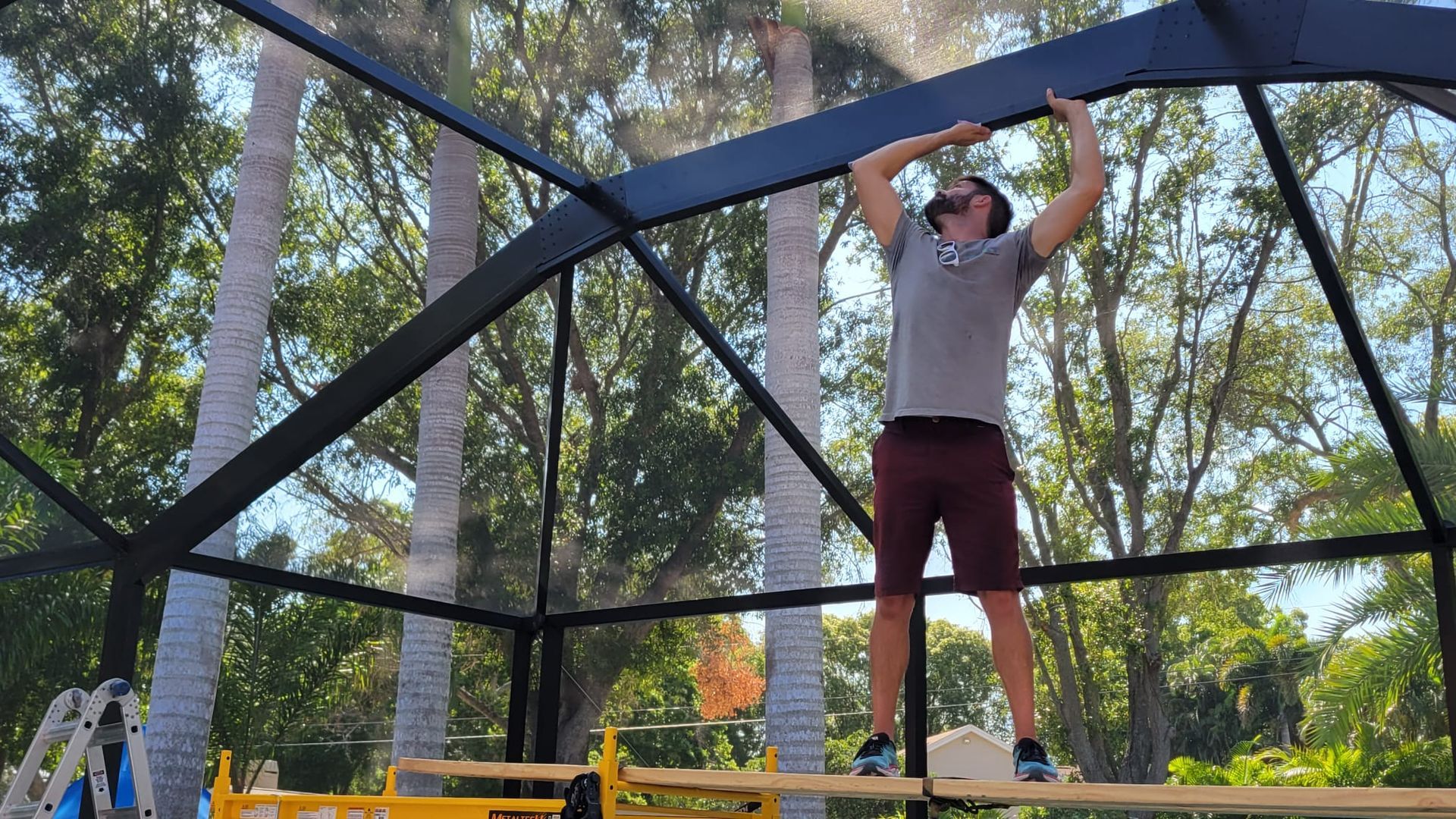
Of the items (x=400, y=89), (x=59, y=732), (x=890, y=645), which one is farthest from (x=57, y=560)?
(x=890, y=645)

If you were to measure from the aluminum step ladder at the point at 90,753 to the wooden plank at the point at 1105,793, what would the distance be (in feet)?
4.24

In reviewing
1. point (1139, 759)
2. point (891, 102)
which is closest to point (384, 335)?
point (891, 102)

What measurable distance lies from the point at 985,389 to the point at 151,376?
6.37m

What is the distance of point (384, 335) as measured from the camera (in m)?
7.24

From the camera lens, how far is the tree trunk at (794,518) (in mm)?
7852

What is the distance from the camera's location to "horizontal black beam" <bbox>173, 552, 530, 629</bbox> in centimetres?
438

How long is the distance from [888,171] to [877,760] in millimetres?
1487

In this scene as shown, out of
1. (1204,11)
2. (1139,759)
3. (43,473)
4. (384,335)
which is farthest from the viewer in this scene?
(1139,759)

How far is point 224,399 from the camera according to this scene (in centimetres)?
749

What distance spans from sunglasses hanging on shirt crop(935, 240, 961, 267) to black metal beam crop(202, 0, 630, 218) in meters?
1.48

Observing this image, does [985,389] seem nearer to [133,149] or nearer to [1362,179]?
[1362,179]

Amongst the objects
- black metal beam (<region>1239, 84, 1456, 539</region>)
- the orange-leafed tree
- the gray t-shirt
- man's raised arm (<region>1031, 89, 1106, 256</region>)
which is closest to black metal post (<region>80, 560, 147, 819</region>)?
the gray t-shirt

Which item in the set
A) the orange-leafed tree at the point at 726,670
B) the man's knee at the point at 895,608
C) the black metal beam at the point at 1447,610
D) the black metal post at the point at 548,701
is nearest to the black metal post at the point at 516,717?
the black metal post at the point at 548,701

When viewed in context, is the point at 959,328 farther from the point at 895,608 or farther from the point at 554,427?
the point at 554,427
